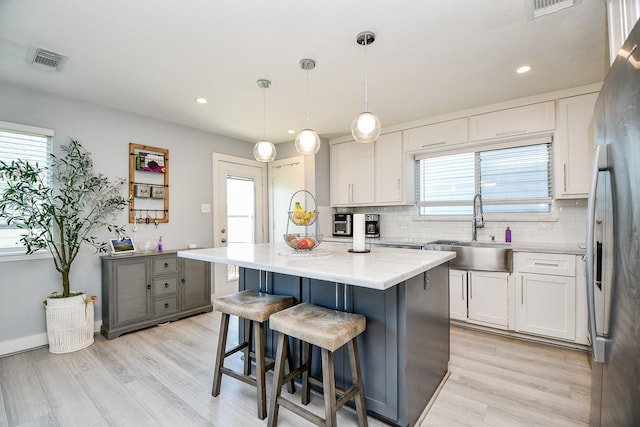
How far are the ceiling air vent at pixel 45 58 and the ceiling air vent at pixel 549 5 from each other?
3287 millimetres

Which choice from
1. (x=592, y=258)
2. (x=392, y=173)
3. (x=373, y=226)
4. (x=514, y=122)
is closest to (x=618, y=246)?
(x=592, y=258)

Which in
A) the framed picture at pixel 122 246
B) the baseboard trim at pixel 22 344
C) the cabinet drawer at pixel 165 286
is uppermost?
the framed picture at pixel 122 246

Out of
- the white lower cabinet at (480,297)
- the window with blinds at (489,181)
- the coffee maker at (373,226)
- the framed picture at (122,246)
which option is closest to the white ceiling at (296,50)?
the window with blinds at (489,181)

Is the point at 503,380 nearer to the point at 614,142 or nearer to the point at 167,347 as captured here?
the point at 614,142

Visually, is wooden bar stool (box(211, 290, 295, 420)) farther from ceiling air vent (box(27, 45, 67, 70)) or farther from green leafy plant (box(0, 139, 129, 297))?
ceiling air vent (box(27, 45, 67, 70))

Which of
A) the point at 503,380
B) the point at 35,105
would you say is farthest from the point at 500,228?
the point at 35,105

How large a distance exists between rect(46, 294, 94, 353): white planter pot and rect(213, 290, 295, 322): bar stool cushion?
1753 millimetres

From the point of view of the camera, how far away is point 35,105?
2857mm

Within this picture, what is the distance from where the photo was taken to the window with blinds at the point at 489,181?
3.31m

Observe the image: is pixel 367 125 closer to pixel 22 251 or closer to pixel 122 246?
pixel 122 246

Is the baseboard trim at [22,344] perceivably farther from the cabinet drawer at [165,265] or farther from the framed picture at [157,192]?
the framed picture at [157,192]

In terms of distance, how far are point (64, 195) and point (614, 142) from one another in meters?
3.99

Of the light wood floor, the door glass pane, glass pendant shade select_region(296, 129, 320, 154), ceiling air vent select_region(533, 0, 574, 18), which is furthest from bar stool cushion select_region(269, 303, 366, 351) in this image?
the door glass pane

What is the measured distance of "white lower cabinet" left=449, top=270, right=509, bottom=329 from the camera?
9.79 ft
